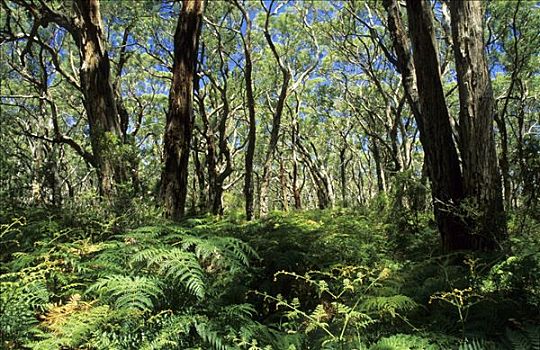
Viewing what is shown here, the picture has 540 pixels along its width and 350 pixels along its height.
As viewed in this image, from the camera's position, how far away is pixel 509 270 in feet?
9.29

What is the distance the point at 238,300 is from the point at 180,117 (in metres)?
3.21

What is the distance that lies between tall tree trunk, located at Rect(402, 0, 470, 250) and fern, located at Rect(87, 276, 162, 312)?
2.95 m

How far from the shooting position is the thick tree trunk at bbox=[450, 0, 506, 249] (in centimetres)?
389

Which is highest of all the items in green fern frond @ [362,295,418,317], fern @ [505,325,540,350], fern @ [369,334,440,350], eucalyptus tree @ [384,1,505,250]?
eucalyptus tree @ [384,1,505,250]

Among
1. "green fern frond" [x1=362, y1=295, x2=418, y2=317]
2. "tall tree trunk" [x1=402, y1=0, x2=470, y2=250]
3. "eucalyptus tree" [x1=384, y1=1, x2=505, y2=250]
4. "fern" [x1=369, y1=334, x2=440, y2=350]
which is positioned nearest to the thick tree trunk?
"eucalyptus tree" [x1=384, y1=1, x2=505, y2=250]

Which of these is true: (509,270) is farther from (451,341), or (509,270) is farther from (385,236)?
(385,236)

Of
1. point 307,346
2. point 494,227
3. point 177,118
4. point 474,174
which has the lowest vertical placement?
point 307,346

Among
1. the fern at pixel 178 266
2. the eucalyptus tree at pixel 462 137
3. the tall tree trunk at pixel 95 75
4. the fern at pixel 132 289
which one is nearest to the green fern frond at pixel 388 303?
the fern at pixel 178 266

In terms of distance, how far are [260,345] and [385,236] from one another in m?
3.44

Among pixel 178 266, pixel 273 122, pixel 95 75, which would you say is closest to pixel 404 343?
pixel 178 266

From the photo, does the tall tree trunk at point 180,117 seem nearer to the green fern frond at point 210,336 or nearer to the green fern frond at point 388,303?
the green fern frond at point 210,336

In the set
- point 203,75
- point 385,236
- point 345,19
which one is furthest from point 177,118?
point 345,19

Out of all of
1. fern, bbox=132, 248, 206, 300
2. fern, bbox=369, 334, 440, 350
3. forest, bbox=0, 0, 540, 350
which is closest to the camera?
fern, bbox=369, 334, 440, 350

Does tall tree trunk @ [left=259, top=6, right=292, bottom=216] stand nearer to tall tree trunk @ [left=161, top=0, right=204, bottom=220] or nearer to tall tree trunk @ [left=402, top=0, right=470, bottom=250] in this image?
tall tree trunk @ [left=161, top=0, right=204, bottom=220]
